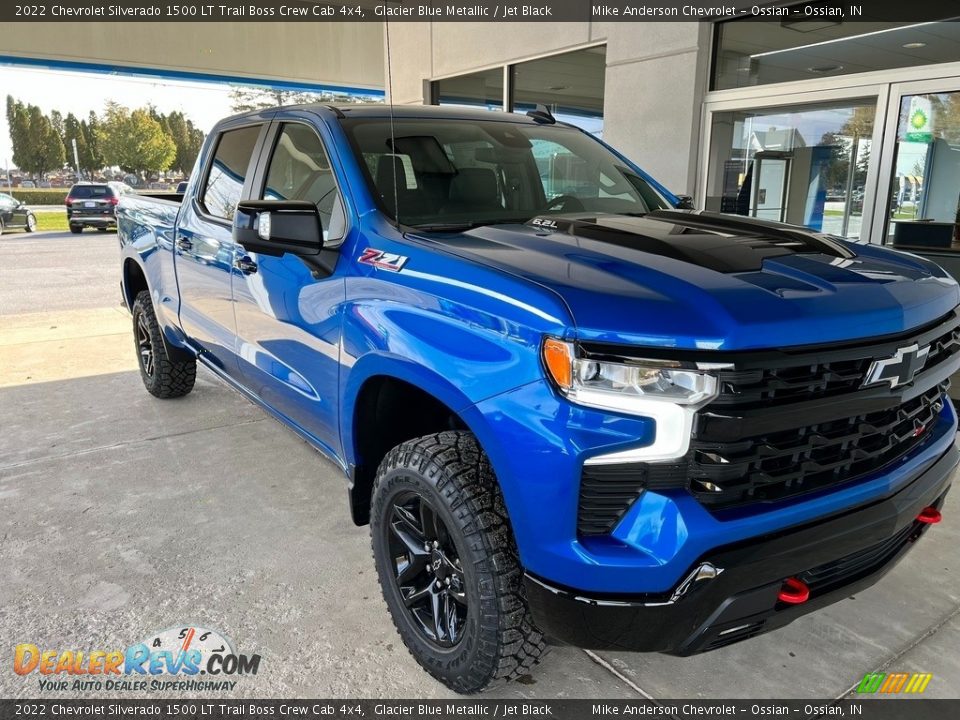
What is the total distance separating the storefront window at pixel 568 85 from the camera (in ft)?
26.2

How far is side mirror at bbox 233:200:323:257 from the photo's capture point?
7.69 feet

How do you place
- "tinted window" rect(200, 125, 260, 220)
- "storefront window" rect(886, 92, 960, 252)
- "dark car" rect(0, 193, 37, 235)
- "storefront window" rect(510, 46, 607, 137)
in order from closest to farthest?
1. "tinted window" rect(200, 125, 260, 220)
2. "storefront window" rect(886, 92, 960, 252)
3. "storefront window" rect(510, 46, 607, 137)
4. "dark car" rect(0, 193, 37, 235)

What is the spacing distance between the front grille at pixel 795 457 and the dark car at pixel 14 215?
2654 centimetres

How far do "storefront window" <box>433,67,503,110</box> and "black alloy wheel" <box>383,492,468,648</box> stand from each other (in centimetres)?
793

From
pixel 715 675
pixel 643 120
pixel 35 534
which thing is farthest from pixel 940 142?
pixel 35 534

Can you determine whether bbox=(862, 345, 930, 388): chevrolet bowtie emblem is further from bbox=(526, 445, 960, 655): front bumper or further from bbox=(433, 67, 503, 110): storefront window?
bbox=(433, 67, 503, 110): storefront window

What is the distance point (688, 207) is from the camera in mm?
3469

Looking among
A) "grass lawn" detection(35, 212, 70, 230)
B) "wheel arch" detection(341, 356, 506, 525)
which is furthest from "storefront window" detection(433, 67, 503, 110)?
"grass lawn" detection(35, 212, 70, 230)

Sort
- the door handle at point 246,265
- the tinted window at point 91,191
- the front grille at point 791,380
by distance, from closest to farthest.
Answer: the front grille at point 791,380 < the door handle at point 246,265 < the tinted window at point 91,191

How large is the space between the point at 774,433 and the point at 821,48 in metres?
5.28

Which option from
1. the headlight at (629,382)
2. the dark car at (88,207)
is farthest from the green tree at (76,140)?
the headlight at (629,382)

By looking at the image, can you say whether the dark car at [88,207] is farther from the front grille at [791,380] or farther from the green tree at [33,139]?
the front grille at [791,380]

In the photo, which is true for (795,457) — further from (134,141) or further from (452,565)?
(134,141)

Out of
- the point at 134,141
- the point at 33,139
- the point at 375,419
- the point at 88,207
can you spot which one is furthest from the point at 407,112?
the point at 33,139
